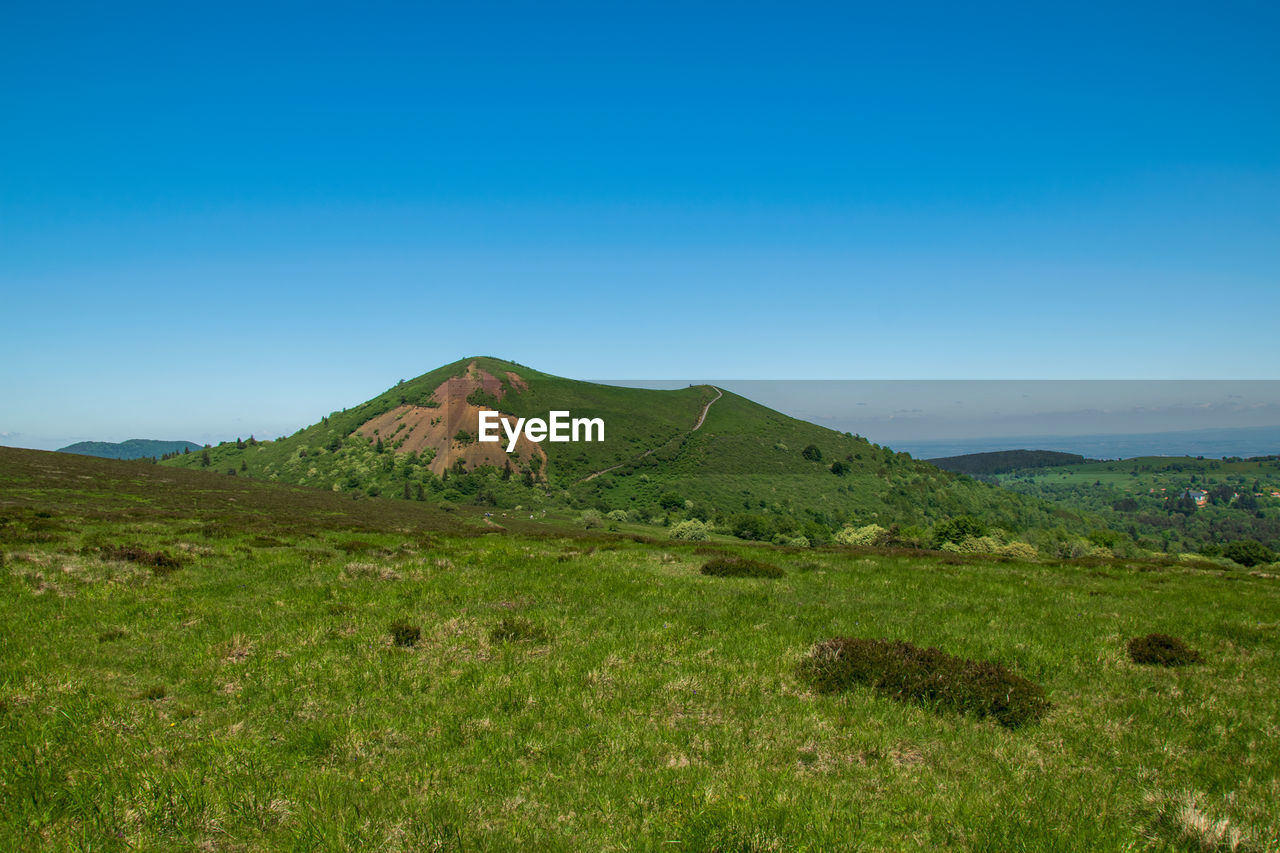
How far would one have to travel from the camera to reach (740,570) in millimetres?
21203

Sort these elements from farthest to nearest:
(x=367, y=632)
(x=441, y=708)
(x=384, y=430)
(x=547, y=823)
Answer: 1. (x=384, y=430)
2. (x=367, y=632)
3. (x=441, y=708)
4. (x=547, y=823)

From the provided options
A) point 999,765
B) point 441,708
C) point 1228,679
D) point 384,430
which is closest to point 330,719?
point 441,708

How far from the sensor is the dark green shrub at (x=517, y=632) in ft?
38.8

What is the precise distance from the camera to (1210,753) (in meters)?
7.64

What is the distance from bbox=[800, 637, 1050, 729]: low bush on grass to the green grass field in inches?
14.2

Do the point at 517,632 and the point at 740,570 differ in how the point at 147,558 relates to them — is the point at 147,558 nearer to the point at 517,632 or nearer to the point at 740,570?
the point at 517,632

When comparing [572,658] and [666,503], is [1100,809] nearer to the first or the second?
[572,658]

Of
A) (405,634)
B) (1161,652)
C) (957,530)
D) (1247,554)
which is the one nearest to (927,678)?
(1161,652)

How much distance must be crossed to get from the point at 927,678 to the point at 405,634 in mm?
9501

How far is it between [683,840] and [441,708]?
4.46 meters

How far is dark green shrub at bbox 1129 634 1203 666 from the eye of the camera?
1126cm

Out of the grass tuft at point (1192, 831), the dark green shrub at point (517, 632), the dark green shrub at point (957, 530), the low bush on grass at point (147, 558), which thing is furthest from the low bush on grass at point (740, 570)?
the dark green shrub at point (957, 530)

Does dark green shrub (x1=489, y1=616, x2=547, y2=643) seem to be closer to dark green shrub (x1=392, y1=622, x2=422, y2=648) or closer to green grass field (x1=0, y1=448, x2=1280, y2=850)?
green grass field (x1=0, y1=448, x2=1280, y2=850)

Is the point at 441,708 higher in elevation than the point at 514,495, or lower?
higher
